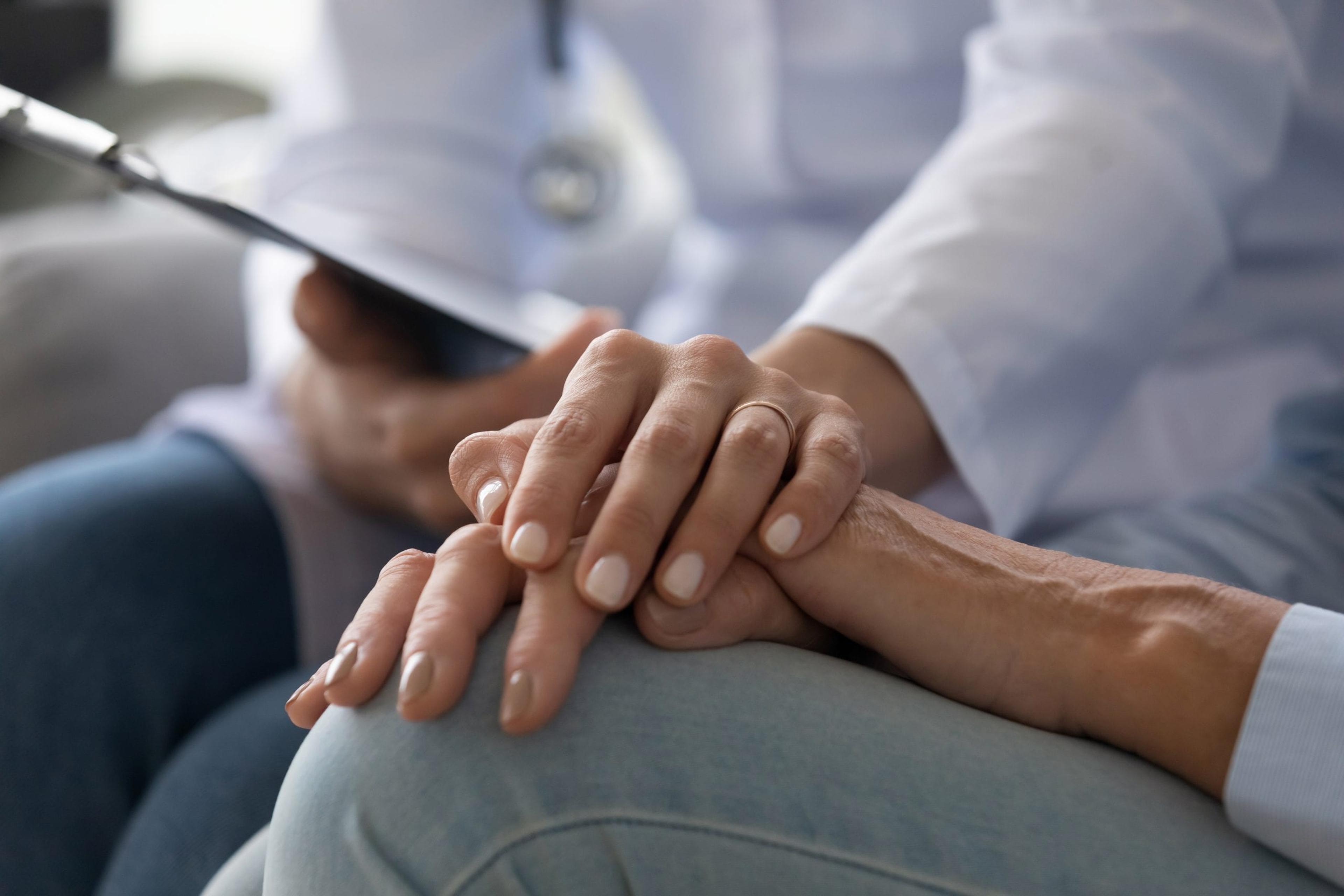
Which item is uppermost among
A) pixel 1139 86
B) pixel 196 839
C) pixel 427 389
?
pixel 1139 86

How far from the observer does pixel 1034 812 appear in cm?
29

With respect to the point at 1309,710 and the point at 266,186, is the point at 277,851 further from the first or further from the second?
the point at 266,186

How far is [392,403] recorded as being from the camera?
64cm

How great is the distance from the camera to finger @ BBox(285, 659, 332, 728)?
0.32 m

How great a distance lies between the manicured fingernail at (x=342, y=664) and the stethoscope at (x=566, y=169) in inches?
26.2

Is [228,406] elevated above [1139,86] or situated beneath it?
situated beneath

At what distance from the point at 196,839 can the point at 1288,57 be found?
0.70m

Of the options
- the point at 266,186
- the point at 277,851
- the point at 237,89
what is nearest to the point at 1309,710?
the point at 277,851

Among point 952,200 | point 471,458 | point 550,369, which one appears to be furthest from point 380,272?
point 952,200

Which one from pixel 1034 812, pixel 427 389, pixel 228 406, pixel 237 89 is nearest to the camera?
pixel 1034 812

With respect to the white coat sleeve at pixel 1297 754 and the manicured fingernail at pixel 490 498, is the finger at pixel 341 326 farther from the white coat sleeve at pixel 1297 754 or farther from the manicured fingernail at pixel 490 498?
the white coat sleeve at pixel 1297 754

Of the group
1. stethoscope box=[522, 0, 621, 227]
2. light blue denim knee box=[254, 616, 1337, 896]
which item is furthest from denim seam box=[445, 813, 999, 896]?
stethoscope box=[522, 0, 621, 227]

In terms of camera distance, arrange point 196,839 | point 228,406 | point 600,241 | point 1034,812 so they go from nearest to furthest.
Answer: point 1034,812, point 196,839, point 228,406, point 600,241

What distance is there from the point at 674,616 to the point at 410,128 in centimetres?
67
